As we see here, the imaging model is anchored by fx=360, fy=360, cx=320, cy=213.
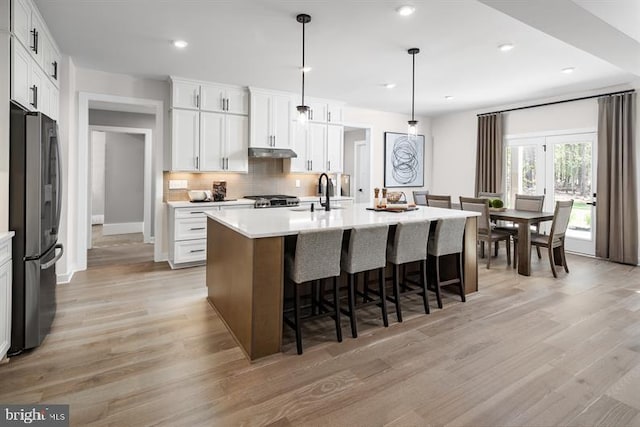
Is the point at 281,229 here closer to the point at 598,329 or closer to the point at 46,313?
the point at 46,313

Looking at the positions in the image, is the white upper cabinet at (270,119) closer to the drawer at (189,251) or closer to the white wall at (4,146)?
the drawer at (189,251)

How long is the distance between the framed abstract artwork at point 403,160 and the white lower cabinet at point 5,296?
6.26 m

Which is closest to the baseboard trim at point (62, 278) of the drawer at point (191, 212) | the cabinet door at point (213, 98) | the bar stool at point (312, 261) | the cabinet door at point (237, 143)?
the drawer at point (191, 212)

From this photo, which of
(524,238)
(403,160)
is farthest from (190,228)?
(403,160)

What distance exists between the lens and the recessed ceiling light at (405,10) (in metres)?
2.94

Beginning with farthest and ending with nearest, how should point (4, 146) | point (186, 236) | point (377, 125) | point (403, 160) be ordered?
point (403, 160), point (377, 125), point (186, 236), point (4, 146)

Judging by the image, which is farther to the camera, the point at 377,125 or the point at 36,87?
the point at 377,125

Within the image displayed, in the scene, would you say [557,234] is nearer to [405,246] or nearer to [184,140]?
[405,246]

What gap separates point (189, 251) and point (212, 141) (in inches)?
64.1

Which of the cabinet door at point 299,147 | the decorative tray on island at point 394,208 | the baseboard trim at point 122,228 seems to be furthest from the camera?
the baseboard trim at point 122,228

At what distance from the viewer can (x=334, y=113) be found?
6.38 metres

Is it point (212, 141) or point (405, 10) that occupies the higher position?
point (405, 10)

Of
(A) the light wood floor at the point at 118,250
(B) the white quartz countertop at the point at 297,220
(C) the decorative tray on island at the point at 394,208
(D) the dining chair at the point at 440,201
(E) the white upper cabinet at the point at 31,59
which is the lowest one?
(A) the light wood floor at the point at 118,250

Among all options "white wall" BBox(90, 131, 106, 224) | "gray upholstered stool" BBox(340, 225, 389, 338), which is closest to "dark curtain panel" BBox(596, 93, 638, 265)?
"gray upholstered stool" BBox(340, 225, 389, 338)
